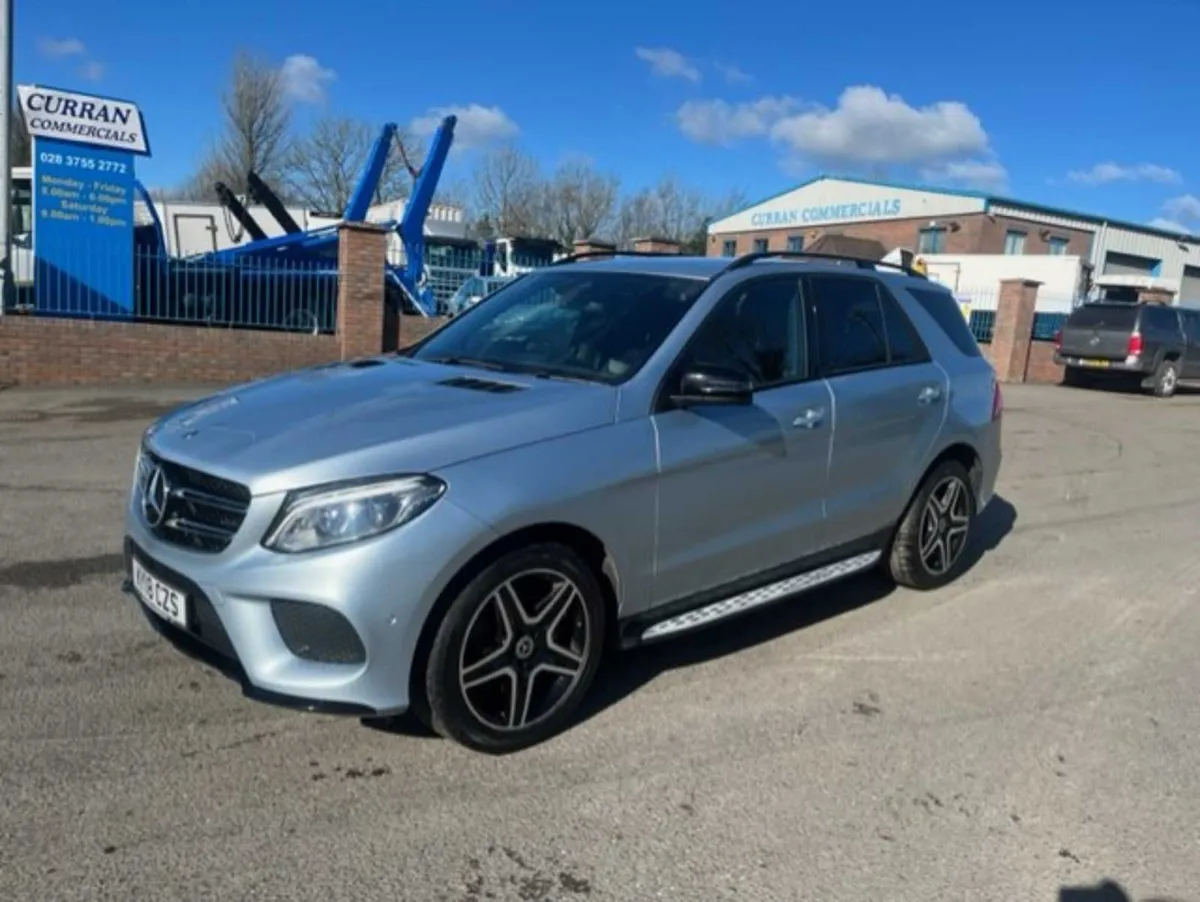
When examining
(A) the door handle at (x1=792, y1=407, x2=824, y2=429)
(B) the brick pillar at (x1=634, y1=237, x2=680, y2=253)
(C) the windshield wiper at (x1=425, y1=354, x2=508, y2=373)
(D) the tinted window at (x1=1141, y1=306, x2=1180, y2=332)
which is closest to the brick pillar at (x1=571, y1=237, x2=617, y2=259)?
(C) the windshield wiper at (x1=425, y1=354, x2=508, y2=373)

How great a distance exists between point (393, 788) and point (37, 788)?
1.12 metres

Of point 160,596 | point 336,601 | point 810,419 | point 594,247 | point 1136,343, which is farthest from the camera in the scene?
point 1136,343

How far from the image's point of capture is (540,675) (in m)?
3.47

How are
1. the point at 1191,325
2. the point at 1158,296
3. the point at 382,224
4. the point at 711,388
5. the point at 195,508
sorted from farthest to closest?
the point at 1158,296 → the point at 1191,325 → the point at 382,224 → the point at 711,388 → the point at 195,508

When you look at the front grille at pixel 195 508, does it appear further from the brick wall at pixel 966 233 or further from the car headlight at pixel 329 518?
the brick wall at pixel 966 233

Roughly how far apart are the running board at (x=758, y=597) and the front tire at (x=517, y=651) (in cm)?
34

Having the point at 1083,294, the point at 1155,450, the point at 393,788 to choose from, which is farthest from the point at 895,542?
the point at 1083,294

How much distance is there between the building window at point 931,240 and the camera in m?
48.7

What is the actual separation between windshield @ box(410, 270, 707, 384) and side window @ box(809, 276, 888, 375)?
82 cm

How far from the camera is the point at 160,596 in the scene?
3.27 m

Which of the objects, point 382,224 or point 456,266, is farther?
point 456,266

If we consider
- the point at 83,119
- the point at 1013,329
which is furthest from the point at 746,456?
the point at 1013,329

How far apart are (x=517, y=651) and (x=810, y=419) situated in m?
1.82

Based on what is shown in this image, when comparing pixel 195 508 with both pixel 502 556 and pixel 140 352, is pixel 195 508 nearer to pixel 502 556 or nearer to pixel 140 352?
pixel 502 556
